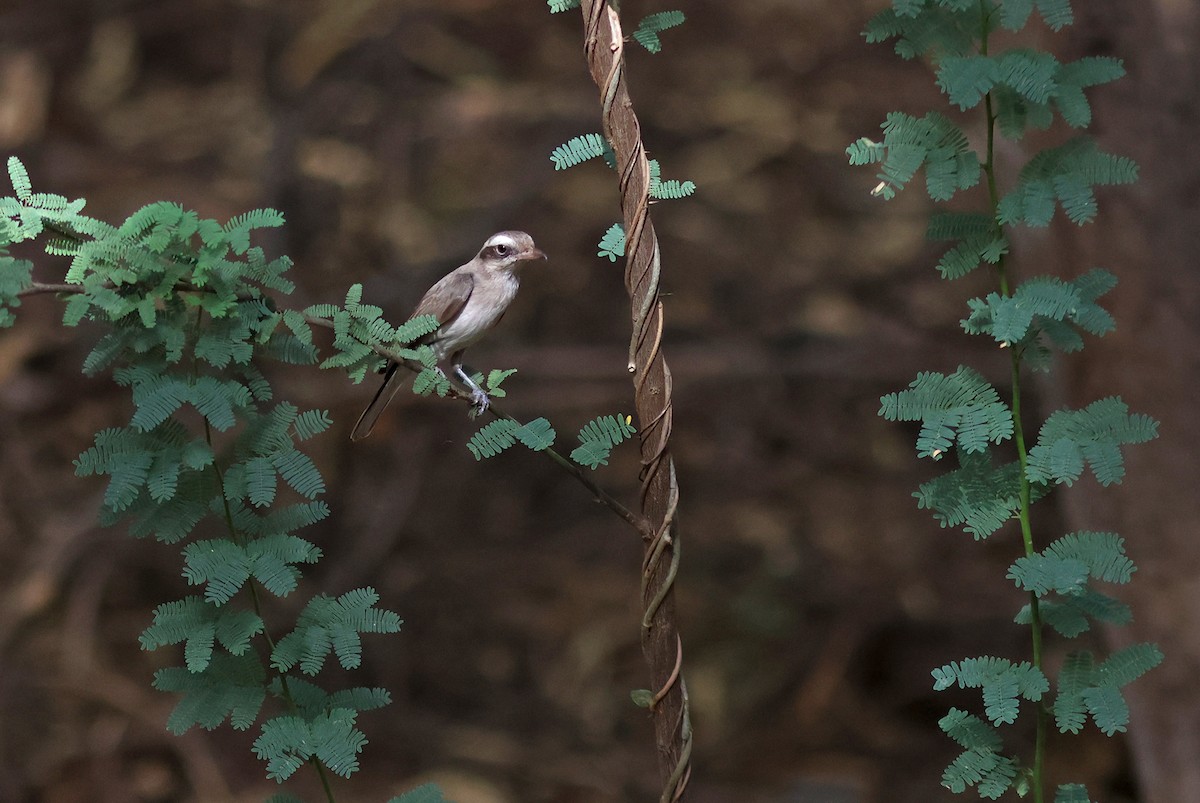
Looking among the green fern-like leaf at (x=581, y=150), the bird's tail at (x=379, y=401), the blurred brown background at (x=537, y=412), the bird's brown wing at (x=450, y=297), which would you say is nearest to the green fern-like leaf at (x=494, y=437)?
the green fern-like leaf at (x=581, y=150)

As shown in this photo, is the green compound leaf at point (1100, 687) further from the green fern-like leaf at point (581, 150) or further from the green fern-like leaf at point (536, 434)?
the green fern-like leaf at point (581, 150)

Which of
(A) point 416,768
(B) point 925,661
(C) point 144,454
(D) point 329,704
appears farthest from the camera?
(B) point 925,661

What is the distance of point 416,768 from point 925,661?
1.69 m

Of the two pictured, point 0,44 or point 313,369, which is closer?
point 313,369

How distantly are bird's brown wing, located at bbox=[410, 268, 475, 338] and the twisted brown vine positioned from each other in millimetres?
667

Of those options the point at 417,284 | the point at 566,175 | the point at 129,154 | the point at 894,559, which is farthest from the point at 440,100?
the point at 894,559

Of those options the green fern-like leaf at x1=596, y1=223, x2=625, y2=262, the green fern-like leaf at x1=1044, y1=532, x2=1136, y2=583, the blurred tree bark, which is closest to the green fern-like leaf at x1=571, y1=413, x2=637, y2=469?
the green fern-like leaf at x1=596, y1=223, x2=625, y2=262

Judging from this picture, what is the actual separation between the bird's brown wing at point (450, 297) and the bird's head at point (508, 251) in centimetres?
5

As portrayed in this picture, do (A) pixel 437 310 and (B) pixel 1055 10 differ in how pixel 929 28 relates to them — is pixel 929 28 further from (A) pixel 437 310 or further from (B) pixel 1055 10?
(A) pixel 437 310

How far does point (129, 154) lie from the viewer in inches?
171

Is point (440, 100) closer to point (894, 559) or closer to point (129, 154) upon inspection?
point (129, 154)

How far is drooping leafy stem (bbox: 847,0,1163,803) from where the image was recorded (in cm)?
136

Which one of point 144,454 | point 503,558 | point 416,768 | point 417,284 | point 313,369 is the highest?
point 144,454

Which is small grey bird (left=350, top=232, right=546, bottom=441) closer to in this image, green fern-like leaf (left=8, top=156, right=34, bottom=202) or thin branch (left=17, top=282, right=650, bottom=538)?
thin branch (left=17, top=282, right=650, bottom=538)
